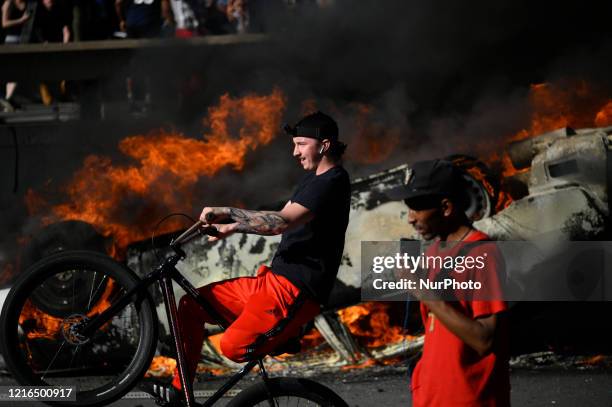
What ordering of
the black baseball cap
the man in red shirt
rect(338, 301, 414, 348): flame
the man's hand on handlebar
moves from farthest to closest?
1. rect(338, 301, 414, 348): flame
2. the man's hand on handlebar
3. the black baseball cap
4. the man in red shirt

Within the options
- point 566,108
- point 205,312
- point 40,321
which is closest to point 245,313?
point 205,312

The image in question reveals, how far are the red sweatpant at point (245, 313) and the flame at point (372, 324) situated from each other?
267 cm

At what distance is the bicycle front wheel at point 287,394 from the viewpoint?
3684 millimetres

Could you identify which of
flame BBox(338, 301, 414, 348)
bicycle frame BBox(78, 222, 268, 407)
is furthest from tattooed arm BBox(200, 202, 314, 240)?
flame BBox(338, 301, 414, 348)

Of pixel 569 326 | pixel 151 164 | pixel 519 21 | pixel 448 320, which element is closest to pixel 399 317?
pixel 569 326

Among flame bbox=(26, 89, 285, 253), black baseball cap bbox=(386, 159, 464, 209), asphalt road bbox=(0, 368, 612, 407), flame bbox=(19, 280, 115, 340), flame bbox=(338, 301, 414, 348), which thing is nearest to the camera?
black baseball cap bbox=(386, 159, 464, 209)

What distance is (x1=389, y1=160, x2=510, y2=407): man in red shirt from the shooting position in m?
2.59

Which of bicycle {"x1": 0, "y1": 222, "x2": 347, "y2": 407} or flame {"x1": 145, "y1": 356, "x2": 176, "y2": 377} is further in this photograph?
flame {"x1": 145, "y1": 356, "x2": 176, "y2": 377}

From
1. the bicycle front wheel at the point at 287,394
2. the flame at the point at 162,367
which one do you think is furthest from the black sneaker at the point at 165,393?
the flame at the point at 162,367

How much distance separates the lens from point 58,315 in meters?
5.29

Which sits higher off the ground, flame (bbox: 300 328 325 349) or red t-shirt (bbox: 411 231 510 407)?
red t-shirt (bbox: 411 231 510 407)

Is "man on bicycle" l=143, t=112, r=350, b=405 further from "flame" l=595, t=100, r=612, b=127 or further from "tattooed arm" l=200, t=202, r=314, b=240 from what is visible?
"flame" l=595, t=100, r=612, b=127

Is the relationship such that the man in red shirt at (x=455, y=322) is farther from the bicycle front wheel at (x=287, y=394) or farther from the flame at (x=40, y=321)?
the flame at (x=40, y=321)

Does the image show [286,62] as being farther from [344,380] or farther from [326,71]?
[344,380]
